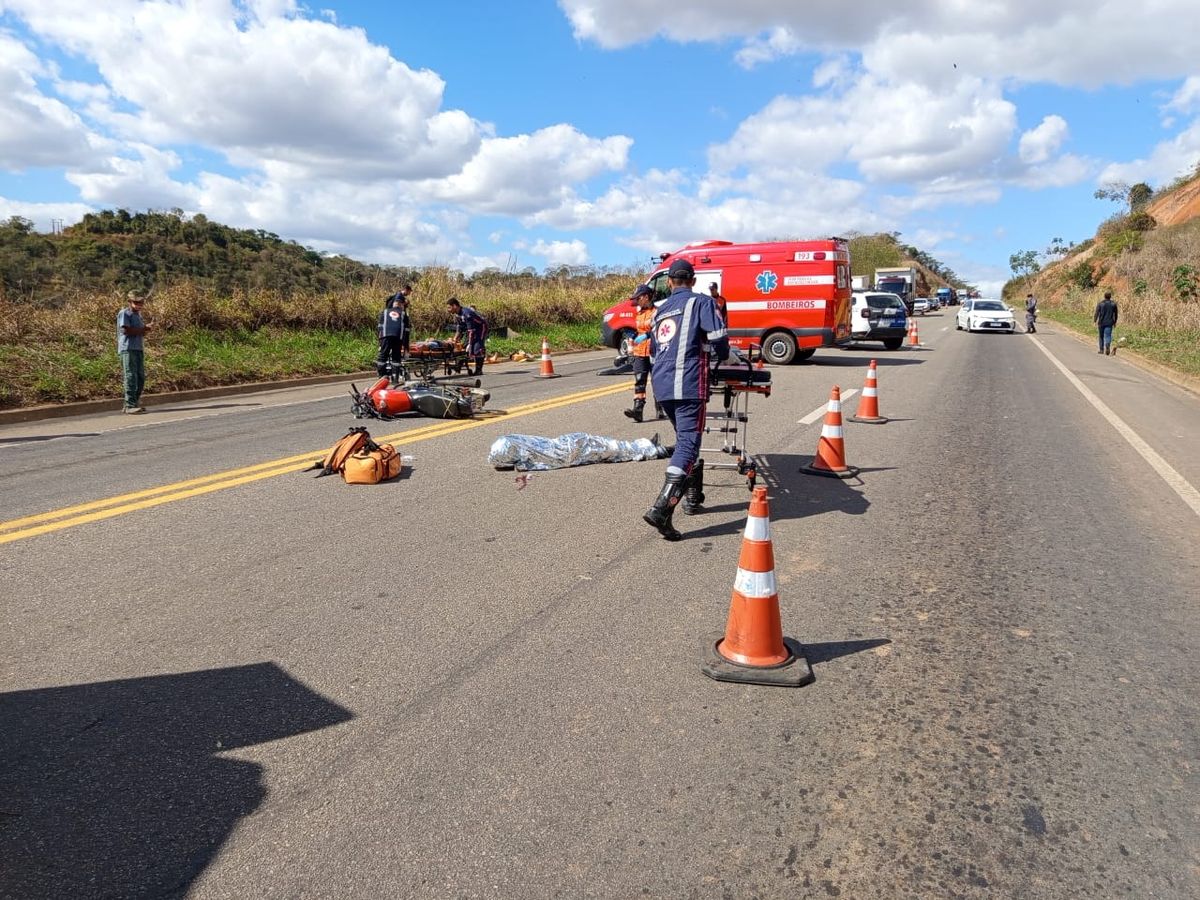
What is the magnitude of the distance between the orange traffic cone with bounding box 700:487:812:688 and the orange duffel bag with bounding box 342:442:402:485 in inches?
168

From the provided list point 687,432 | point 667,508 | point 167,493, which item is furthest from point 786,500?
point 167,493

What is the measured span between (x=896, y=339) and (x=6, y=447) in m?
22.1

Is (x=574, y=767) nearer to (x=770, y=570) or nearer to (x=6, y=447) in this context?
(x=770, y=570)

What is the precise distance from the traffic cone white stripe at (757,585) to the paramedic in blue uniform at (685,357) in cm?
180

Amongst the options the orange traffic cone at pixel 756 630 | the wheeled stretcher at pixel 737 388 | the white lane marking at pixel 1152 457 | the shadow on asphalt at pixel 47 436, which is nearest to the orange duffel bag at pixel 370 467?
the wheeled stretcher at pixel 737 388

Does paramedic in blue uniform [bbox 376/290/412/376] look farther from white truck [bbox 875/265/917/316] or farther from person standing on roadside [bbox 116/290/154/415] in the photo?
white truck [bbox 875/265/917/316]

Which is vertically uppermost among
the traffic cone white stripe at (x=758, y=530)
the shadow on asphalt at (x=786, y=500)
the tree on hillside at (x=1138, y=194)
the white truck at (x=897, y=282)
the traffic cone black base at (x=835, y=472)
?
the tree on hillside at (x=1138, y=194)

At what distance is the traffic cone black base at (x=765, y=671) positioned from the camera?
331 centimetres

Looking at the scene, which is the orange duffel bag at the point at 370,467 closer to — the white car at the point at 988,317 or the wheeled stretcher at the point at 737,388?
the wheeled stretcher at the point at 737,388

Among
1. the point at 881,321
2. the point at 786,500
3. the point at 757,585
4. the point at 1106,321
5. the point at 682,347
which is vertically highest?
the point at 881,321

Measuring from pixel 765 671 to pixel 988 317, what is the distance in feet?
114

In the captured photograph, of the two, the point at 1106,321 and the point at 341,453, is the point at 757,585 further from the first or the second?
the point at 1106,321

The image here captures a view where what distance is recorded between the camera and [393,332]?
1416 centimetres

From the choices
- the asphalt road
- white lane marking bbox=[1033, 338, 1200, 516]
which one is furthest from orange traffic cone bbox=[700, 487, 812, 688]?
white lane marking bbox=[1033, 338, 1200, 516]
